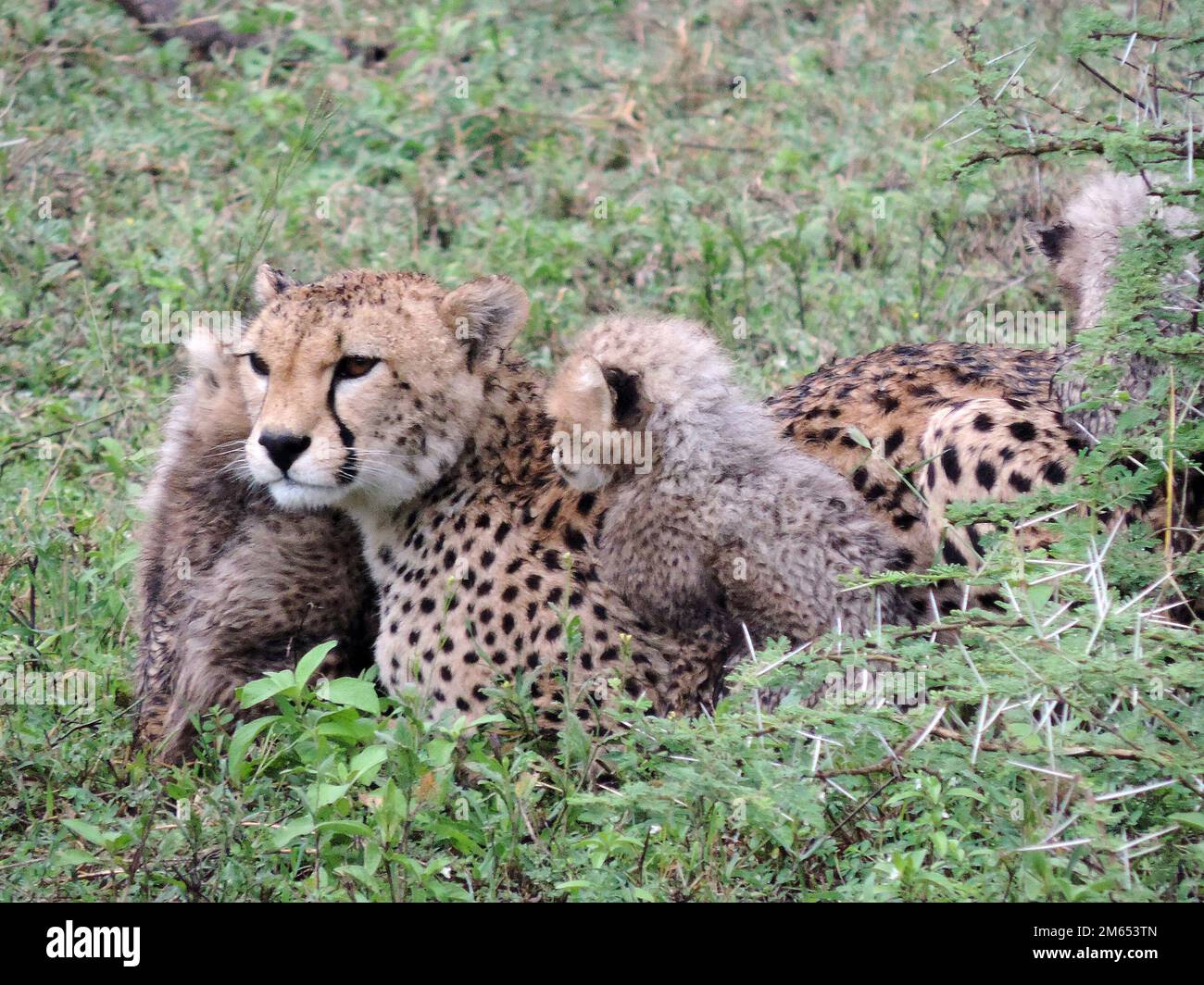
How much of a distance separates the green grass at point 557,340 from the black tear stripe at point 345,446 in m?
0.58

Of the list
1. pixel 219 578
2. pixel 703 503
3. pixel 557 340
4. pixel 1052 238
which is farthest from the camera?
pixel 557 340

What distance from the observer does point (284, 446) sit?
4.27m

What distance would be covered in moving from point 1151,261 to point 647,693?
1.52 metres

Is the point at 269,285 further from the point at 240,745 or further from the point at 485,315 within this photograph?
the point at 240,745

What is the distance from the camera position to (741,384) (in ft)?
14.7

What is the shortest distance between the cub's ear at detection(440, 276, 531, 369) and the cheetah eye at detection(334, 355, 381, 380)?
0.27 m

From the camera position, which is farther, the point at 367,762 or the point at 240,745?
the point at 240,745

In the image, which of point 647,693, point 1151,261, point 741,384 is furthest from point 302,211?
point 1151,261

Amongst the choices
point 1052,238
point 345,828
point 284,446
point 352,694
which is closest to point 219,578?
point 284,446

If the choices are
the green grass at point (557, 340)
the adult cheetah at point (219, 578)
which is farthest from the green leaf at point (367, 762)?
the adult cheetah at point (219, 578)

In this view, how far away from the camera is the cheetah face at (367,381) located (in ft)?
14.1

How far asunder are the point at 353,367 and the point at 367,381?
0.05 m

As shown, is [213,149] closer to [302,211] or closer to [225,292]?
[302,211]

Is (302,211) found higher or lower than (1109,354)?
higher
